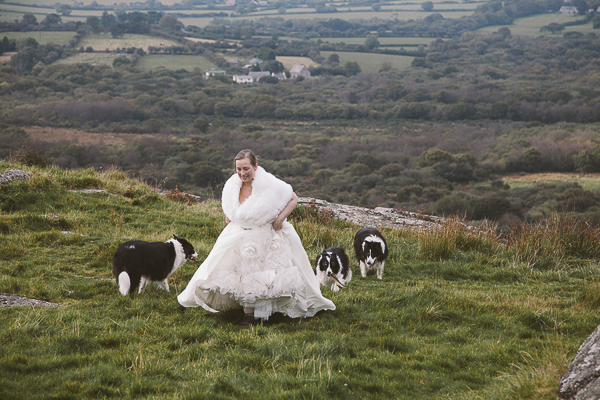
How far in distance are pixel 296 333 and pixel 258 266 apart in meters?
0.92

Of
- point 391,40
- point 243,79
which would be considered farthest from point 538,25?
point 243,79

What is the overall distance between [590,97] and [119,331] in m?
113

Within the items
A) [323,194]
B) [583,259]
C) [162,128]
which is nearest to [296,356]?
[583,259]

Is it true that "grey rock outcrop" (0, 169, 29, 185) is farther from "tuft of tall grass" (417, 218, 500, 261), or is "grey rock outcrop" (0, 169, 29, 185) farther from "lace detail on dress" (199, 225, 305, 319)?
"tuft of tall grass" (417, 218, 500, 261)

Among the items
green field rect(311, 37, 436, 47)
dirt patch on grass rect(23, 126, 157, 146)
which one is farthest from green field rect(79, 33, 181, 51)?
dirt patch on grass rect(23, 126, 157, 146)

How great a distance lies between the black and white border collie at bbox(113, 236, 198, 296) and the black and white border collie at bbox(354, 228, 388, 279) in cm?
336

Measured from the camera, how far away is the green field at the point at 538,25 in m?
161

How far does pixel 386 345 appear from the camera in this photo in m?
5.36

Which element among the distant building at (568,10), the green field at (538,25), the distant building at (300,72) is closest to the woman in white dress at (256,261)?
the distant building at (300,72)

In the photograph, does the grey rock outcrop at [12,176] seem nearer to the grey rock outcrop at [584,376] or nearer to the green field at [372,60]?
the grey rock outcrop at [584,376]

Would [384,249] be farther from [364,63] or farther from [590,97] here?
[364,63]

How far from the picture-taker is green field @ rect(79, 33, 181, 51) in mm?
138875

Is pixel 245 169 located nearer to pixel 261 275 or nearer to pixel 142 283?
pixel 261 275

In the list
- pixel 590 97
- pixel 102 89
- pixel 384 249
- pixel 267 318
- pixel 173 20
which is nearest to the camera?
pixel 267 318
